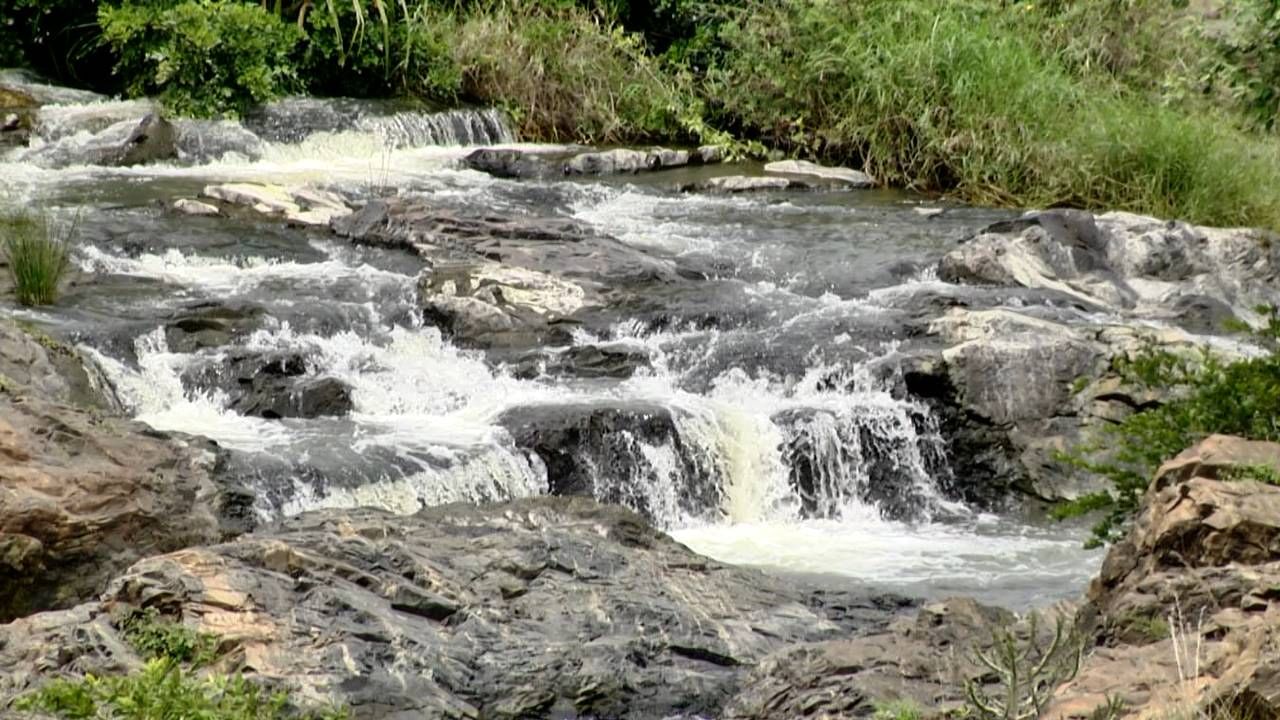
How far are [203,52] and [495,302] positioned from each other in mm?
7409

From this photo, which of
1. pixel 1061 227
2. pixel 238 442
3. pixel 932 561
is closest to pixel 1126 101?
pixel 1061 227

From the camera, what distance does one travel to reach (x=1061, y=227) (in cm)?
1317

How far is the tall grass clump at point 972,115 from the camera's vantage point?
15.6 metres

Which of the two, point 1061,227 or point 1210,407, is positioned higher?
point 1210,407

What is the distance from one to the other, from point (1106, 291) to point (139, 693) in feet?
30.5

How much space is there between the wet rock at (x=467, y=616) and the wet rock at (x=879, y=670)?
0.31 metres

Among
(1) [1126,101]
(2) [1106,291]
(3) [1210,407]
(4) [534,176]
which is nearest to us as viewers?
(3) [1210,407]

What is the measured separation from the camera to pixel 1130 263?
12859 mm

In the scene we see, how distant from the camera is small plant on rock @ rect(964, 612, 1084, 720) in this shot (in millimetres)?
4047

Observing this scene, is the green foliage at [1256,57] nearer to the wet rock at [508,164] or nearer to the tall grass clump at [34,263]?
the tall grass clump at [34,263]

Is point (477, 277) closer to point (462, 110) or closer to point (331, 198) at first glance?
point (331, 198)

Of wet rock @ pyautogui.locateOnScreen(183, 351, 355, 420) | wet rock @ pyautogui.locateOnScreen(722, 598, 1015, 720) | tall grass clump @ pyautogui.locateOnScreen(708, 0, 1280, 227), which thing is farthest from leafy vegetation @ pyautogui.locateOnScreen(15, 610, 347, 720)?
tall grass clump @ pyautogui.locateOnScreen(708, 0, 1280, 227)

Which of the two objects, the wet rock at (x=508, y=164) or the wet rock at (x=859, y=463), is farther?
the wet rock at (x=508, y=164)

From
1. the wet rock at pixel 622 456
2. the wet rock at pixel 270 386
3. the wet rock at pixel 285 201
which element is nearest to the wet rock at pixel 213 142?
the wet rock at pixel 285 201
